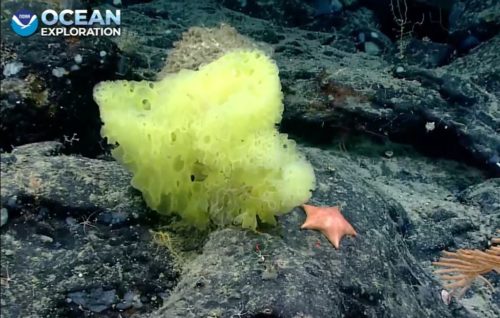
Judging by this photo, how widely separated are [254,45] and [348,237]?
3476mm

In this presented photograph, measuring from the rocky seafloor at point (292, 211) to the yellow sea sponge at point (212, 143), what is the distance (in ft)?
0.59

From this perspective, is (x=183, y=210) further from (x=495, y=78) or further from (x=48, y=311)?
(x=495, y=78)

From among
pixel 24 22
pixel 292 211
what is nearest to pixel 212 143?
pixel 292 211

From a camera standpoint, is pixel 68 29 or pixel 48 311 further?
pixel 68 29

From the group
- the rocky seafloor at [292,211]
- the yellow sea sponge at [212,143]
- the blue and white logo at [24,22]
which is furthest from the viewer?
the blue and white logo at [24,22]

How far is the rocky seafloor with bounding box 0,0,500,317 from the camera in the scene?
242cm

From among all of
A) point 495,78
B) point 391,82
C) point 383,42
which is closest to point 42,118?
point 391,82

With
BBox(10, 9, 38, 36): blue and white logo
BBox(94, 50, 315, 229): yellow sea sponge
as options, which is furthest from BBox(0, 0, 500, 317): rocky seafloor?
BBox(94, 50, 315, 229): yellow sea sponge

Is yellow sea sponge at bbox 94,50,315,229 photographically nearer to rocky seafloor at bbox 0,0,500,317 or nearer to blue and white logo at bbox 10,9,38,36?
rocky seafloor at bbox 0,0,500,317

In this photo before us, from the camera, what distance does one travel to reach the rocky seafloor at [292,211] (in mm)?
2424

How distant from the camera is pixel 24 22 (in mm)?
3459

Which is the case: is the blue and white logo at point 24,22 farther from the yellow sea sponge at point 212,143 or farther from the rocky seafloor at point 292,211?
the yellow sea sponge at point 212,143

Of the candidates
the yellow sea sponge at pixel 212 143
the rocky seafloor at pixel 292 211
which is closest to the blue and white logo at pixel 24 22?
the rocky seafloor at pixel 292 211

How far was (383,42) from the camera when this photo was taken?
24.1 feet
